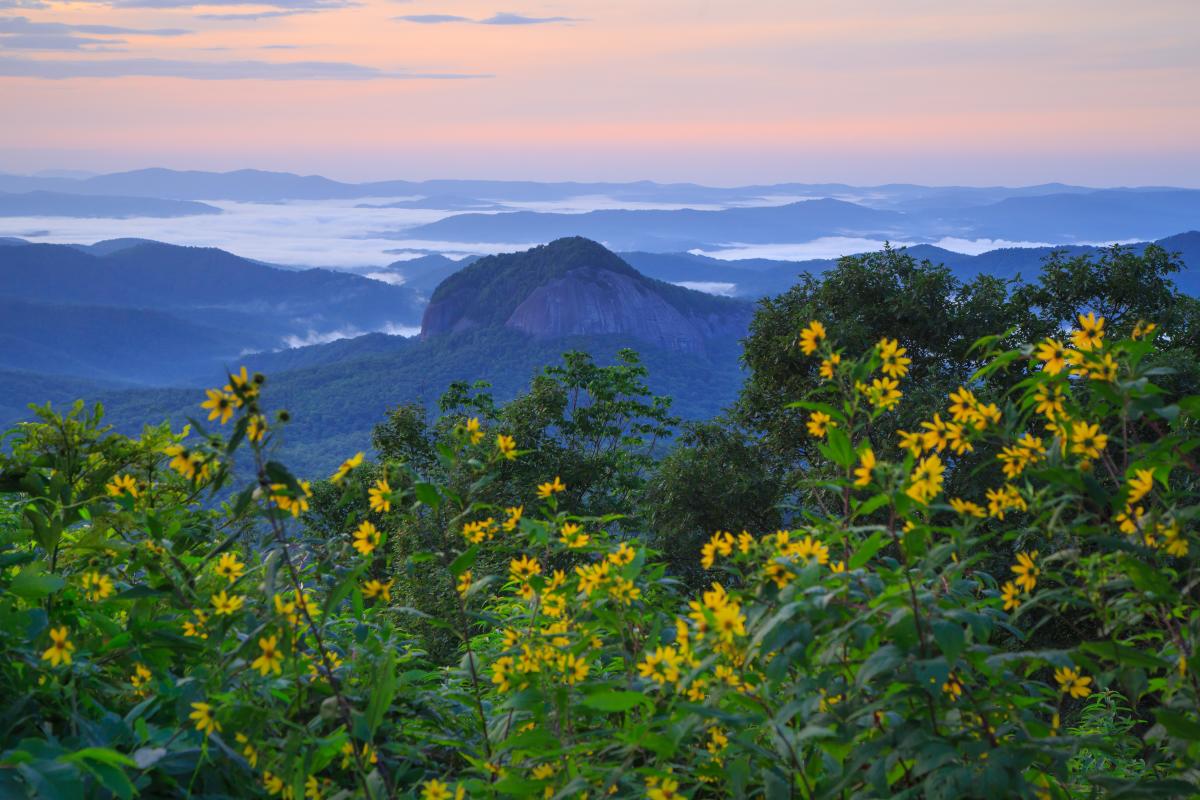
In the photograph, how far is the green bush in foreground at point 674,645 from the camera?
1428 millimetres

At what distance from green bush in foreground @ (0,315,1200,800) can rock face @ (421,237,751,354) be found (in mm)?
99503

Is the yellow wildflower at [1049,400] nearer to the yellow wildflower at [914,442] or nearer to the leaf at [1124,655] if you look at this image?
the yellow wildflower at [914,442]

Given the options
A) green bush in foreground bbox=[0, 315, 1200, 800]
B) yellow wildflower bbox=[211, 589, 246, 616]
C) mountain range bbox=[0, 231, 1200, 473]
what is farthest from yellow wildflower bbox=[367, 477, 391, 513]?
mountain range bbox=[0, 231, 1200, 473]

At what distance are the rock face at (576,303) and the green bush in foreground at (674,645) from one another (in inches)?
3917

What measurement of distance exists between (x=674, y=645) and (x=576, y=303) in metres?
106

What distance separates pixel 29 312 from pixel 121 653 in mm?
151517

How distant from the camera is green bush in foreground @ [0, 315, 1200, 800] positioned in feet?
4.68

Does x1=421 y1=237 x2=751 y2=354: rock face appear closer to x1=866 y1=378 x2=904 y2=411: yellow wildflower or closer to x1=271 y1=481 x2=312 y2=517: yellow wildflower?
x1=866 y1=378 x2=904 y2=411: yellow wildflower

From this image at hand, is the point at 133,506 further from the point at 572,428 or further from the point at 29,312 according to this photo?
the point at 29,312

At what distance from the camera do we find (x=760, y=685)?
1.67 meters

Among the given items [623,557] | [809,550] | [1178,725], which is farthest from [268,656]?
[1178,725]

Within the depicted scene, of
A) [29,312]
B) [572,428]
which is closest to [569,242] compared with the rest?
[29,312]

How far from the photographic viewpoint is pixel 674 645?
6.41 feet

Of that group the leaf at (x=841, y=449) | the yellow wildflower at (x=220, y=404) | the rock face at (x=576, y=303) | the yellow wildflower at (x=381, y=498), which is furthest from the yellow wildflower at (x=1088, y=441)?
the rock face at (x=576, y=303)
